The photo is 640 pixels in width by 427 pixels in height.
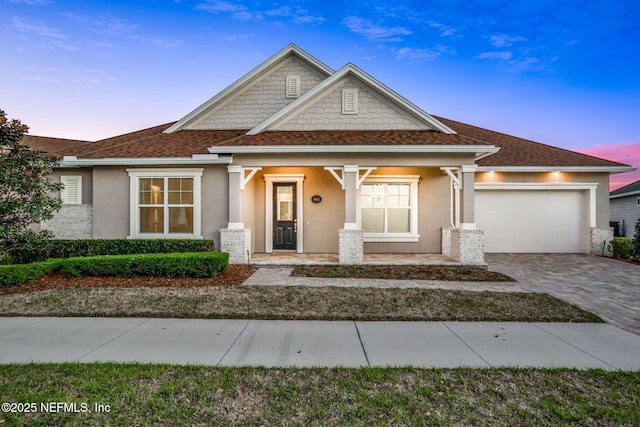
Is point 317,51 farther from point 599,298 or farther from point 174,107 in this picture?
point 599,298

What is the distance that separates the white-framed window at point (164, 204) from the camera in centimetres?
995

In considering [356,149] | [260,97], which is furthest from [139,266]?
[260,97]

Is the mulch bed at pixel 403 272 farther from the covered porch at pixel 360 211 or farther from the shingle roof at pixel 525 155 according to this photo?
the shingle roof at pixel 525 155

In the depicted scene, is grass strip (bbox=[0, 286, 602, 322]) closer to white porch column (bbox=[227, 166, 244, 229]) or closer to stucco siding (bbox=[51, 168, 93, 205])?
white porch column (bbox=[227, 166, 244, 229])

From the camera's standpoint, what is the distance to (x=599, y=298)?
630 cm

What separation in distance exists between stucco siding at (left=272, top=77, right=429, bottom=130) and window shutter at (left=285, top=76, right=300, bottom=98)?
228 centimetres

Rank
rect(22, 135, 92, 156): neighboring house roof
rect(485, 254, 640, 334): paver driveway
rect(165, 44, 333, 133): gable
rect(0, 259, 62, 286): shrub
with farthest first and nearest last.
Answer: rect(22, 135, 92, 156): neighboring house roof
rect(165, 44, 333, 133): gable
rect(0, 259, 62, 286): shrub
rect(485, 254, 640, 334): paver driveway

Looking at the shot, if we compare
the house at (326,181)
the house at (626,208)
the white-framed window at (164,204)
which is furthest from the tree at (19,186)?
the house at (626,208)

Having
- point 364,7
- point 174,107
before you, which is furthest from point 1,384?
point 174,107

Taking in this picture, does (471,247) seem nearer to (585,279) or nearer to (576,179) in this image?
(585,279)

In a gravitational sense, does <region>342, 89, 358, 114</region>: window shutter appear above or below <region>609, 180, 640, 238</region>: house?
above

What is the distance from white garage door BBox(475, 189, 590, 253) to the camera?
40.1 ft

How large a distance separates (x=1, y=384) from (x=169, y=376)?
1.60 m

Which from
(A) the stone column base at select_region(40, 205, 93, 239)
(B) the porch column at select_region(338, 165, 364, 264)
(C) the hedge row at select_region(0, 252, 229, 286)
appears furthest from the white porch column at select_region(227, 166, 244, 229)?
(A) the stone column base at select_region(40, 205, 93, 239)
